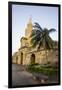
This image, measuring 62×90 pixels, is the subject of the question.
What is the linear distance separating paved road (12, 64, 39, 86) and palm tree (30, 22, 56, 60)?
0.89 ft

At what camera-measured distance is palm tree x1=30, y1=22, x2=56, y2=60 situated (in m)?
2.19

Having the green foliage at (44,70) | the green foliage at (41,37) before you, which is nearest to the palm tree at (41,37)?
the green foliage at (41,37)

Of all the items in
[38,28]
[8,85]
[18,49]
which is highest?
[38,28]

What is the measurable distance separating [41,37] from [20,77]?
44 cm

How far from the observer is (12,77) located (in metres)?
2.12

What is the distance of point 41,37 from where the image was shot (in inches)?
86.9

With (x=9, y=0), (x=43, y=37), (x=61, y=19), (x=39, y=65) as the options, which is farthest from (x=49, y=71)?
(x=9, y=0)

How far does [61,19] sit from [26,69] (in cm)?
62

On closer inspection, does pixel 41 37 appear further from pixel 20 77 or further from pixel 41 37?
pixel 20 77

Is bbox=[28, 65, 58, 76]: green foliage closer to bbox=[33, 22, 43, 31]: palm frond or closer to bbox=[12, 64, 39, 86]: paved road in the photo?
bbox=[12, 64, 39, 86]: paved road

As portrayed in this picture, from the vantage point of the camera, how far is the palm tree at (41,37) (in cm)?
219

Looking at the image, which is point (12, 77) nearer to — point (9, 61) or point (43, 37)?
point (9, 61)

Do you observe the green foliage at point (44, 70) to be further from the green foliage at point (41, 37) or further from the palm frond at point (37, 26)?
the palm frond at point (37, 26)

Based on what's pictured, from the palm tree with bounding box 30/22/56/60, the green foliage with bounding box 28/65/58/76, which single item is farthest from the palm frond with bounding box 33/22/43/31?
the green foliage with bounding box 28/65/58/76
